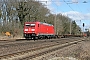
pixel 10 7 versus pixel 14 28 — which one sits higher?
pixel 10 7

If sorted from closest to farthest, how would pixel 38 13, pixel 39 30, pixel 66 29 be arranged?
pixel 39 30, pixel 38 13, pixel 66 29

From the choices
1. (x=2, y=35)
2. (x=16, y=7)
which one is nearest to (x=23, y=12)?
(x=16, y=7)

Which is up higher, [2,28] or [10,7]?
[10,7]

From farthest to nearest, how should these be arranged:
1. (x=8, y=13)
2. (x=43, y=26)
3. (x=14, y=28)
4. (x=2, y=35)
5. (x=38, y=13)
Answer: (x=38, y=13) < (x=8, y=13) < (x=14, y=28) < (x=2, y=35) < (x=43, y=26)

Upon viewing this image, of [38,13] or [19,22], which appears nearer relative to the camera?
[19,22]

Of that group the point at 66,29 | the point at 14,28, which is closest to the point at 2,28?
the point at 14,28

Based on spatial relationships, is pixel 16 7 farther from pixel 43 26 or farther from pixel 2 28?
pixel 43 26

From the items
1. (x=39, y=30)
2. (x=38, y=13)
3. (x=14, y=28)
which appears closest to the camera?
(x=39, y=30)

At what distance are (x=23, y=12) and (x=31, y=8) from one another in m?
4.48

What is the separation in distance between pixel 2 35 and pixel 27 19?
16103mm

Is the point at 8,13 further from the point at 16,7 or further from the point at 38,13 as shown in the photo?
the point at 38,13

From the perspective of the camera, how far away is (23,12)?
67.3 meters

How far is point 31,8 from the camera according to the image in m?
70.9

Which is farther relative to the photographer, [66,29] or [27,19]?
[66,29]
